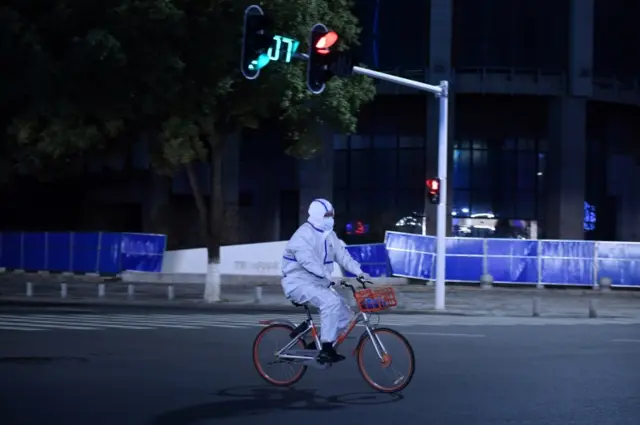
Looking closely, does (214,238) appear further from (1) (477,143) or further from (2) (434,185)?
(1) (477,143)

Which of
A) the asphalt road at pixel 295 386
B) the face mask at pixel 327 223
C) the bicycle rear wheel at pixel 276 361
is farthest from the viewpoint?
the bicycle rear wheel at pixel 276 361

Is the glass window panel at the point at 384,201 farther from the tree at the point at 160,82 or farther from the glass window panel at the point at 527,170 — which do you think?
the tree at the point at 160,82

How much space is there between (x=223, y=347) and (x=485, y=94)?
4041 centimetres

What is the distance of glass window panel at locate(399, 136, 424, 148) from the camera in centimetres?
5753

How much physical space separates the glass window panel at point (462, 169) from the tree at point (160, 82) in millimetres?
27444

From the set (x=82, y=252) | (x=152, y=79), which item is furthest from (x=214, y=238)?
(x=82, y=252)

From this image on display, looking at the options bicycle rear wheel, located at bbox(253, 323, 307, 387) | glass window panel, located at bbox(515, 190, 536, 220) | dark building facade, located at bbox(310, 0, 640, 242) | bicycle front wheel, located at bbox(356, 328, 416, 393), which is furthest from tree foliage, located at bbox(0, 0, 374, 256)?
glass window panel, located at bbox(515, 190, 536, 220)

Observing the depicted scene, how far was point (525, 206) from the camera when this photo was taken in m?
57.7

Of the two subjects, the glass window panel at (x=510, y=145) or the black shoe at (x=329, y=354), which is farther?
the glass window panel at (x=510, y=145)

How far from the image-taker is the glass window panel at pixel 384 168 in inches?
2270

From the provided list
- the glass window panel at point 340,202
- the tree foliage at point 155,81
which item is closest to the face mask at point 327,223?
the tree foliage at point 155,81

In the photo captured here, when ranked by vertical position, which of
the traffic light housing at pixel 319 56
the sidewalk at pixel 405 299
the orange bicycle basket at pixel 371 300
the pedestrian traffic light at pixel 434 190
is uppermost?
the traffic light housing at pixel 319 56

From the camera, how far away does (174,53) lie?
2427 cm

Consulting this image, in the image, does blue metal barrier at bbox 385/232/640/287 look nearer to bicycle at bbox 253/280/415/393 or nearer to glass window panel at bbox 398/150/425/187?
glass window panel at bbox 398/150/425/187
